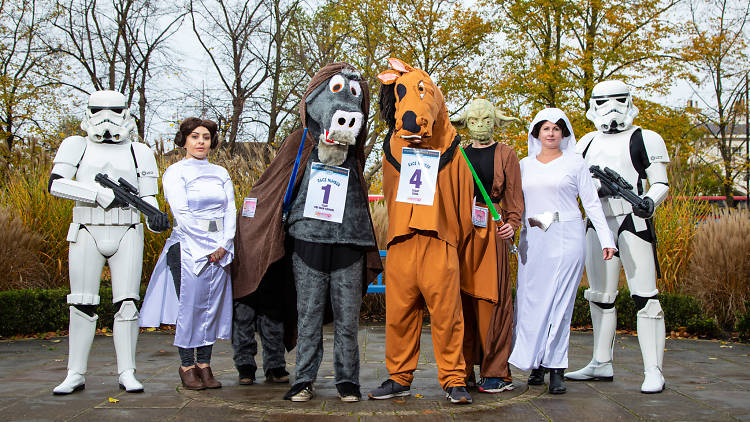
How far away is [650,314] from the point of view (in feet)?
16.4

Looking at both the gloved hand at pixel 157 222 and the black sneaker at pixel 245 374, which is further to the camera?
the black sneaker at pixel 245 374

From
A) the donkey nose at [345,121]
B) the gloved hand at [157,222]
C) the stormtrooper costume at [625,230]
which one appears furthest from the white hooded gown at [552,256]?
the gloved hand at [157,222]

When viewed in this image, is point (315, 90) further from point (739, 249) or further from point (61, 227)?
point (739, 249)

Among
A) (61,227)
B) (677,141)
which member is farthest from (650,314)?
(677,141)

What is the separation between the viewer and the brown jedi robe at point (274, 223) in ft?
14.7

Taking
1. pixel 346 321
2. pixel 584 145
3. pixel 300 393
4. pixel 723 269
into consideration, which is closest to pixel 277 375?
pixel 300 393

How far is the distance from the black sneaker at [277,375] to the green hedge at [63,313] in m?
3.92

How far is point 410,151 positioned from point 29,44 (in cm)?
2086

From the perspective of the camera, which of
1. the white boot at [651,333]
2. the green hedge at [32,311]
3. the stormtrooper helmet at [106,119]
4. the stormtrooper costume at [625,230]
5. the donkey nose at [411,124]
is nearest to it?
the donkey nose at [411,124]

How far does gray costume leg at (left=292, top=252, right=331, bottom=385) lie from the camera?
172 inches

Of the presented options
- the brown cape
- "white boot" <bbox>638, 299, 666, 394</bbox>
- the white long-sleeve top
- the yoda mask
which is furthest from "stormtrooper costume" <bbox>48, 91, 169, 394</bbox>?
"white boot" <bbox>638, 299, 666, 394</bbox>

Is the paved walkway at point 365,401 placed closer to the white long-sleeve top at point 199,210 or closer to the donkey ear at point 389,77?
the white long-sleeve top at point 199,210

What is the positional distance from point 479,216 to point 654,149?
1622 millimetres

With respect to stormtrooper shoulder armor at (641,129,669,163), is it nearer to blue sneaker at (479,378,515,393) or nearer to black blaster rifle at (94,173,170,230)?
blue sneaker at (479,378,515,393)
